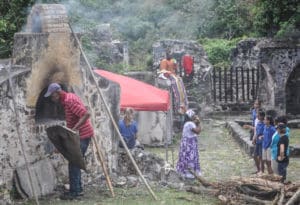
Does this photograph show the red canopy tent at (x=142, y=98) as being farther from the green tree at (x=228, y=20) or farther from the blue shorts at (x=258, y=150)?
the green tree at (x=228, y=20)

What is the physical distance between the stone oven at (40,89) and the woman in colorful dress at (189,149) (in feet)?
5.89

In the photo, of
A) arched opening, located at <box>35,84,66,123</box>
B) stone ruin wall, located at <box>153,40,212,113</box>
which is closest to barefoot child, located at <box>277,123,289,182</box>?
arched opening, located at <box>35,84,66,123</box>

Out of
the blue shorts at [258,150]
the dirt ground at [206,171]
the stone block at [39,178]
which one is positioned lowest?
the dirt ground at [206,171]

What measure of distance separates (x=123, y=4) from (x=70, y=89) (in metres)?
28.9

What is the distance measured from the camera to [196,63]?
23.1 metres

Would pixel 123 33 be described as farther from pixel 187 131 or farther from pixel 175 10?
pixel 187 131

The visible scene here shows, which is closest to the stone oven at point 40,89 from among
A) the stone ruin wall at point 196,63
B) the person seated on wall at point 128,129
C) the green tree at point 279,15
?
the person seated on wall at point 128,129

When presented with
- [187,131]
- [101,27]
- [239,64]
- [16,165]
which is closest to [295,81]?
[239,64]

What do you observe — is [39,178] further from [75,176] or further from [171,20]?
[171,20]

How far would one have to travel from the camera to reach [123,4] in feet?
128

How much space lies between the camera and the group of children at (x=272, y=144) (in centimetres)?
1107

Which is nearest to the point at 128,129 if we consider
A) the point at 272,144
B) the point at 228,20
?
the point at 272,144

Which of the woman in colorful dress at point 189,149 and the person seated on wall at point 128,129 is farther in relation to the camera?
the person seated on wall at point 128,129

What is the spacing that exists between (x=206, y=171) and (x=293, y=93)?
9055 millimetres
